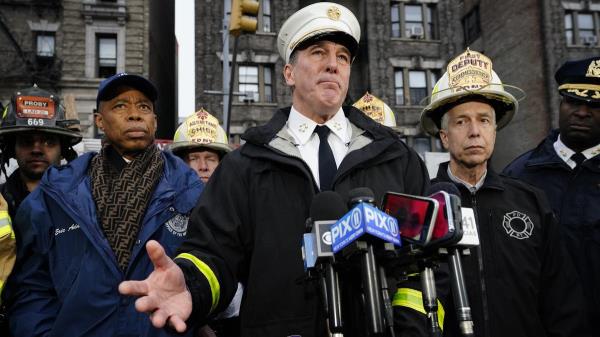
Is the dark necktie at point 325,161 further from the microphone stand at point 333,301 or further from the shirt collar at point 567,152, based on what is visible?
the shirt collar at point 567,152

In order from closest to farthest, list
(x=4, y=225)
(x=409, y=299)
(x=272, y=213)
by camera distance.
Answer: (x=409, y=299), (x=272, y=213), (x=4, y=225)

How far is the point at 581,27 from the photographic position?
28.1 meters

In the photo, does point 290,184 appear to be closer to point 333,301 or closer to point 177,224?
point 333,301

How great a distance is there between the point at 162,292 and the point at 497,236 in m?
2.46

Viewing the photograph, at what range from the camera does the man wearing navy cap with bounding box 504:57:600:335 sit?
4105 mm

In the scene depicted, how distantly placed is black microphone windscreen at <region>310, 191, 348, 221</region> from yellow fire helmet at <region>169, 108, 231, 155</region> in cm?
514

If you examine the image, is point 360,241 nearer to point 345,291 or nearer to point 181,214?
point 345,291

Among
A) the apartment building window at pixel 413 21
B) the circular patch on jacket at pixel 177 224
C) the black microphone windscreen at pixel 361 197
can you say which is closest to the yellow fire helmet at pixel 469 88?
the circular patch on jacket at pixel 177 224

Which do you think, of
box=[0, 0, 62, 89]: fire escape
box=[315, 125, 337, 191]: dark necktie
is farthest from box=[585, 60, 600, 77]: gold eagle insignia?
box=[0, 0, 62, 89]: fire escape

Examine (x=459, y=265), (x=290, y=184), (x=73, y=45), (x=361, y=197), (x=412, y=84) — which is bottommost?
(x=459, y=265)

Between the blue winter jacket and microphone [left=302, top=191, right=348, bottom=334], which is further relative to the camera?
the blue winter jacket

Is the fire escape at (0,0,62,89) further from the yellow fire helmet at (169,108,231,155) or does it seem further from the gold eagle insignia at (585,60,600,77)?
the gold eagle insignia at (585,60,600,77)

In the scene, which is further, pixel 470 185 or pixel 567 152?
Answer: pixel 567 152

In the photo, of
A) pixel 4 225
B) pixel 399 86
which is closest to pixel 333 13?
pixel 4 225
